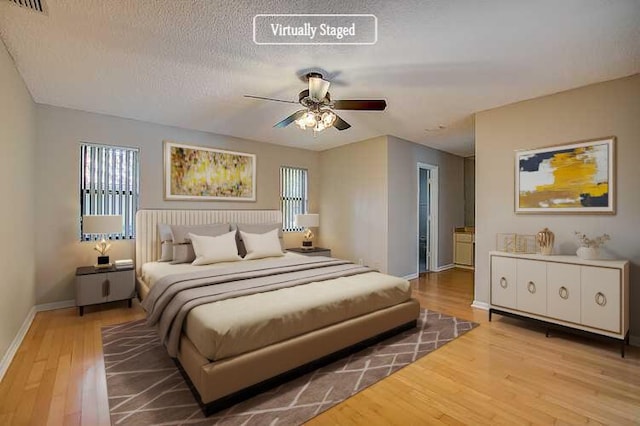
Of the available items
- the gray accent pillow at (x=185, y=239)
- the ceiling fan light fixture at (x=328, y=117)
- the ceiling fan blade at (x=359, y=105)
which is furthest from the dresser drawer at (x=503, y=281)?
the gray accent pillow at (x=185, y=239)

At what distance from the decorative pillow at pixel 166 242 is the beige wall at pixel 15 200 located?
1314 millimetres

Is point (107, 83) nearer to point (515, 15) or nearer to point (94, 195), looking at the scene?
point (94, 195)

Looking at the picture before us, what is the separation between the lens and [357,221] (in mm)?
5625

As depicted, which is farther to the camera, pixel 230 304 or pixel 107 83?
pixel 107 83

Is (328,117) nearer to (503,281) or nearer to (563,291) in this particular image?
(503,281)

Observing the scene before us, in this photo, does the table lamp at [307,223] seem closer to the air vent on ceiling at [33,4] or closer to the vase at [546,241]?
the vase at [546,241]

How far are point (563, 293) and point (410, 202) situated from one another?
2.91 meters

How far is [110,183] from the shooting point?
4.13 metres

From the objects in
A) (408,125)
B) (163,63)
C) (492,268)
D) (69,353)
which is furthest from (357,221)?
(69,353)

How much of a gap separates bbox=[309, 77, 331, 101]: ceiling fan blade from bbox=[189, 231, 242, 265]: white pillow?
2219 mm

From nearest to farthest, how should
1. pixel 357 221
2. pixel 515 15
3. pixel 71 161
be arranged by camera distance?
pixel 515 15
pixel 71 161
pixel 357 221

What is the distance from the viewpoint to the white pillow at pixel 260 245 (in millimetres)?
4137

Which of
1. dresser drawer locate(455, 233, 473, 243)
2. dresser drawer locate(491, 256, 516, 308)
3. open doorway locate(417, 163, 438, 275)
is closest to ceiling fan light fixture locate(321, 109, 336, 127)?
dresser drawer locate(491, 256, 516, 308)

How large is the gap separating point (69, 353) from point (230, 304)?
1.67 meters
